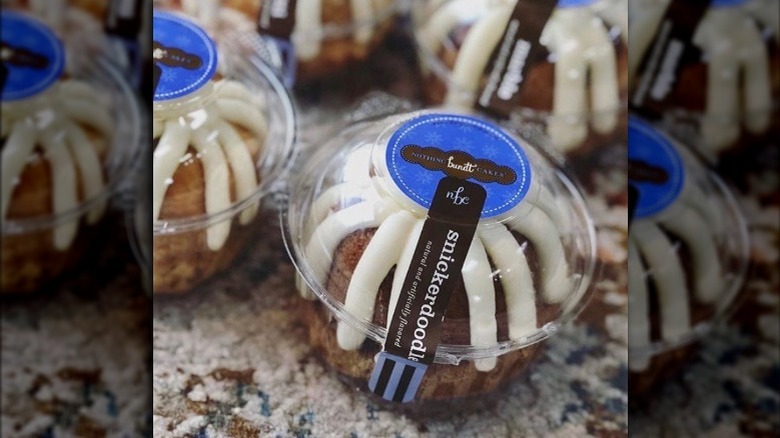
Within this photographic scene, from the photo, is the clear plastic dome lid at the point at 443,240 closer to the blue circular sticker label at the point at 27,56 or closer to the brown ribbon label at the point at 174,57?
the brown ribbon label at the point at 174,57

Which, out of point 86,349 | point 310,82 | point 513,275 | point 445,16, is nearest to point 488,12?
point 445,16

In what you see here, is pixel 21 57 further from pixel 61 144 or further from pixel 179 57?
pixel 179 57

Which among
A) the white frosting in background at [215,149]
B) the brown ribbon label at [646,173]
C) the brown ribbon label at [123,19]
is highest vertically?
the white frosting in background at [215,149]

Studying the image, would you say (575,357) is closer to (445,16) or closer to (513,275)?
(513,275)

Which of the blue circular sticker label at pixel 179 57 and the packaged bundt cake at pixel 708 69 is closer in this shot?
the blue circular sticker label at pixel 179 57

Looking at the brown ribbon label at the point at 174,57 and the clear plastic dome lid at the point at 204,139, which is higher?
the brown ribbon label at the point at 174,57

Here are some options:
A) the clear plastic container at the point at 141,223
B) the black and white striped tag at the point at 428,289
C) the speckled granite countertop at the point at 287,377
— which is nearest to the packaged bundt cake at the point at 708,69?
the speckled granite countertop at the point at 287,377

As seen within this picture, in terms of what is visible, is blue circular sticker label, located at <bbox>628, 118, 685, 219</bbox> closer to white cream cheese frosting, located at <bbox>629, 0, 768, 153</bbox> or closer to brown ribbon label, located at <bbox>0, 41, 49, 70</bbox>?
white cream cheese frosting, located at <bbox>629, 0, 768, 153</bbox>
